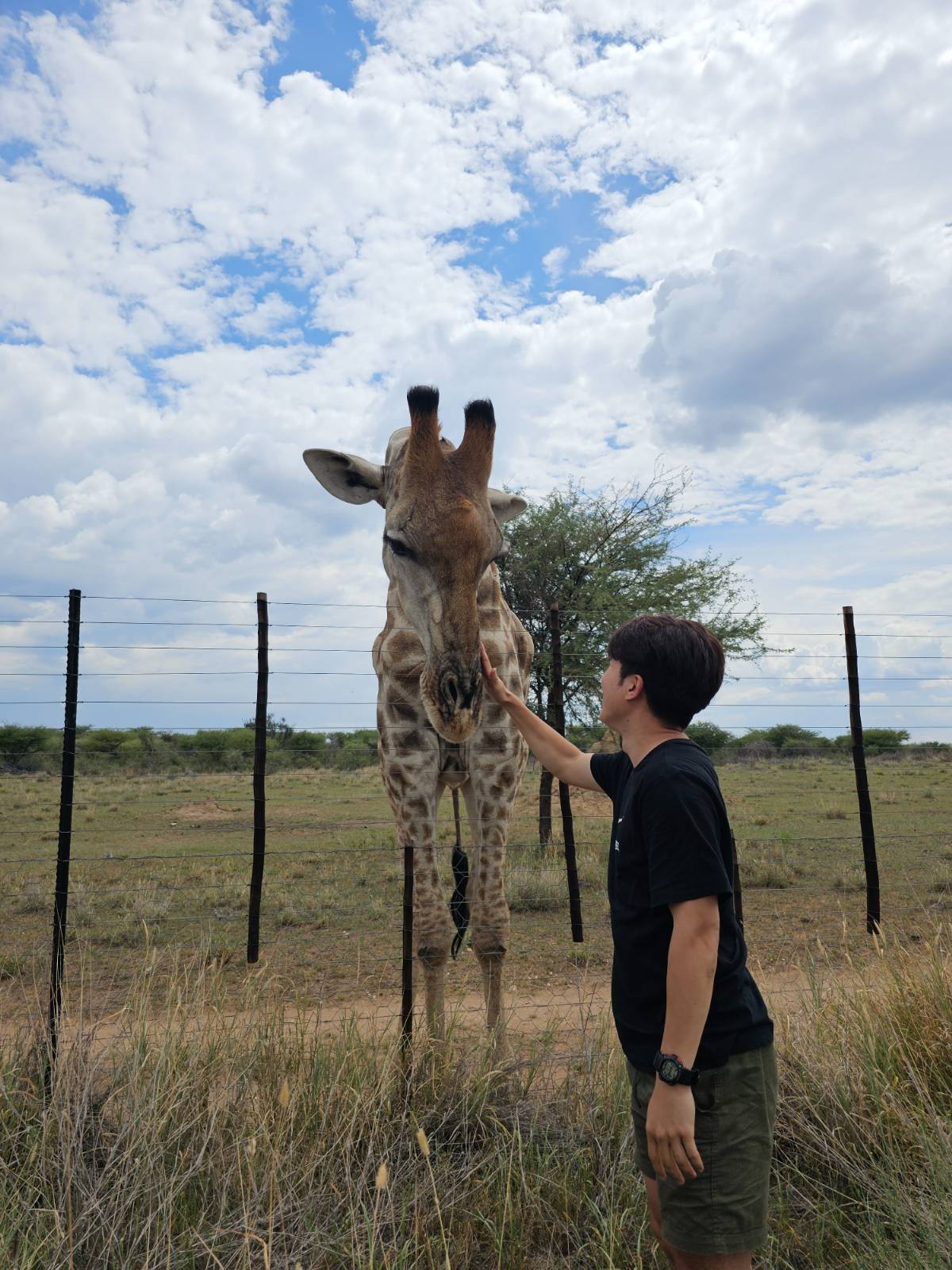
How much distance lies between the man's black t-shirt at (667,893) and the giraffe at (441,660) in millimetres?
1470

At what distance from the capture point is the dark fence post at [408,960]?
3873 mm

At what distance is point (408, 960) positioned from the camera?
416 cm

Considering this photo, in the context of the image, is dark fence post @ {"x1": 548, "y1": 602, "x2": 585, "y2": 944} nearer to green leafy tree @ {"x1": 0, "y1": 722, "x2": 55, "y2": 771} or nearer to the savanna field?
the savanna field

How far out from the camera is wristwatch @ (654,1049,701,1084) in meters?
1.99

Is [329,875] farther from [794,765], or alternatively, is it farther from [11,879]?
[794,765]

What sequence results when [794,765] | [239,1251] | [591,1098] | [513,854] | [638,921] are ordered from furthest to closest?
[794,765] → [513,854] → [591,1098] → [239,1251] → [638,921]

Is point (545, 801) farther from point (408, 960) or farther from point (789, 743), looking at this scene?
point (789, 743)

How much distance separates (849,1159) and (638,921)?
2124 millimetres

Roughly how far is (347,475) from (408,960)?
2570 mm

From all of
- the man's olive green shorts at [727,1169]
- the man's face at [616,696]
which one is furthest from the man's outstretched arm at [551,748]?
the man's olive green shorts at [727,1169]

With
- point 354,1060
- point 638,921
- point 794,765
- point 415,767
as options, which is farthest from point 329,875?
point 794,765

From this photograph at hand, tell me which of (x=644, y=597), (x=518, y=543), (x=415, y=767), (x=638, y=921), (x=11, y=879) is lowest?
(x=11, y=879)

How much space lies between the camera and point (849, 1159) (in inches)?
136

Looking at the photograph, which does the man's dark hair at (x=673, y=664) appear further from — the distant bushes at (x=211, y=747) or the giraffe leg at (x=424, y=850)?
the distant bushes at (x=211, y=747)
